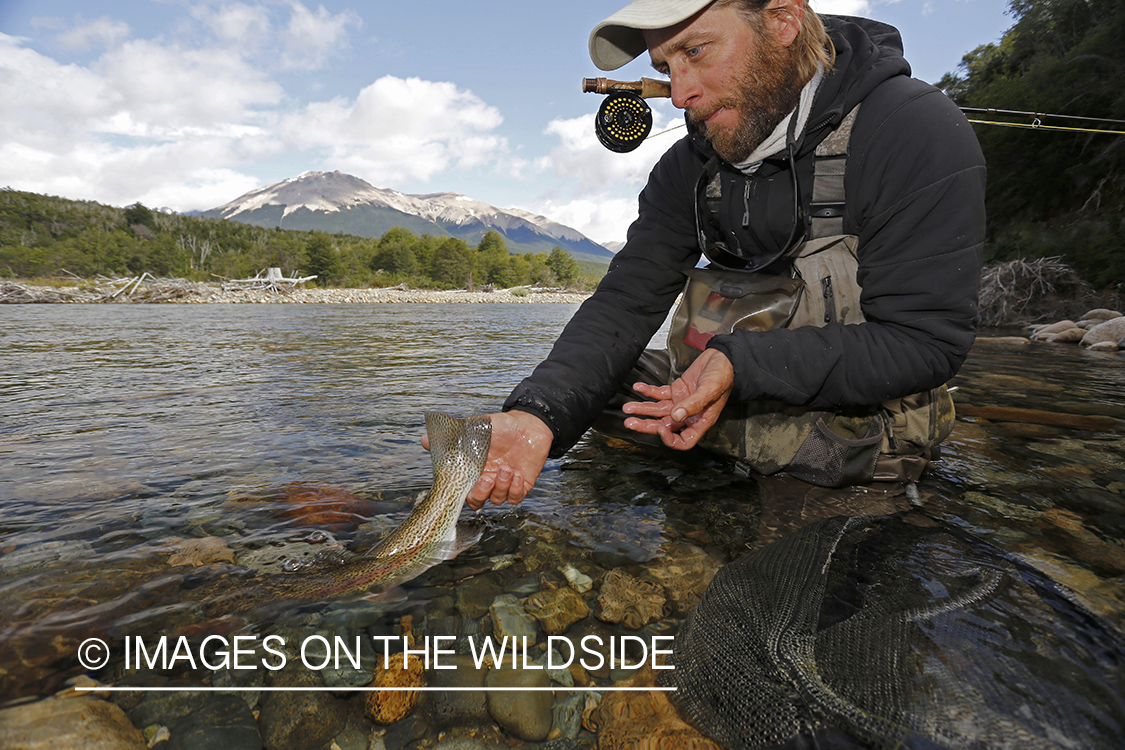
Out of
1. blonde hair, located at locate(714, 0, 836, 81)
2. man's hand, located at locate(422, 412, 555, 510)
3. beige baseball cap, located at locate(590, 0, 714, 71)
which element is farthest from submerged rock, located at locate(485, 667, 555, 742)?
blonde hair, located at locate(714, 0, 836, 81)

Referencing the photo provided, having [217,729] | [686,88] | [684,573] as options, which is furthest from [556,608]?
[686,88]

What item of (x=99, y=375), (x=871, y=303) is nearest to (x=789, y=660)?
(x=871, y=303)

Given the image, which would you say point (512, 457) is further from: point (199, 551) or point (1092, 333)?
point (1092, 333)

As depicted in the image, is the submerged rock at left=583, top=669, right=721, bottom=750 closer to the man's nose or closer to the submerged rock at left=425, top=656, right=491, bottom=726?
the submerged rock at left=425, top=656, right=491, bottom=726

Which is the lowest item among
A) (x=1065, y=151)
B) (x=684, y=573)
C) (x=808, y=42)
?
(x=684, y=573)

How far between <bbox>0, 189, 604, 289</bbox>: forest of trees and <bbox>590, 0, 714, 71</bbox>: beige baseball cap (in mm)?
66868

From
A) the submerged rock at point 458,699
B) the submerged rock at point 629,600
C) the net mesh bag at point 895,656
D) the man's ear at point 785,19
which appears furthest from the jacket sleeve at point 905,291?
the submerged rock at point 458,699

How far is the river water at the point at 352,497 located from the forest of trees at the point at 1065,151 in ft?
56.7

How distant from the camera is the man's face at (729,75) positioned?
278 cm

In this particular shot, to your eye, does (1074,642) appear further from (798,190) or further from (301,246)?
(301,246)

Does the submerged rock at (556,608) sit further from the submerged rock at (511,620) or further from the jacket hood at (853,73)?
the jacket hood at (853,73)

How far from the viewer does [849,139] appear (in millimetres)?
2758

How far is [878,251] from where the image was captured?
101 inches

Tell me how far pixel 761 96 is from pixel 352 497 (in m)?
3.24
